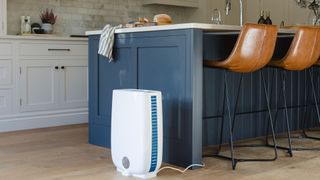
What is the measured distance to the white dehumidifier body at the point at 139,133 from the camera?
3041mm

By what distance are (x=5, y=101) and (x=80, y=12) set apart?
1658 mm

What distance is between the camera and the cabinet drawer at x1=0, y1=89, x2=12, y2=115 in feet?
16.4

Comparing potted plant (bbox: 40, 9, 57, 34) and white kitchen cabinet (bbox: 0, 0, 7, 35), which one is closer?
white kitchen cabinet (bbox: 0, 0, 7, 35)

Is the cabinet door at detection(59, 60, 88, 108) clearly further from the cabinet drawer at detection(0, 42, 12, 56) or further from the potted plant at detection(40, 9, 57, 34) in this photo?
the cabinet drawer at detection(0, 42, 12, 56)

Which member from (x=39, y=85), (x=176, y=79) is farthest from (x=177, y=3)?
(x=176, y=79)

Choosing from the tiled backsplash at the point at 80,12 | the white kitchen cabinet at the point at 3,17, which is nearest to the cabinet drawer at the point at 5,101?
the white kitchen cabinet at the point at 3,17

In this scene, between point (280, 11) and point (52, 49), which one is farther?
point (280, 11)

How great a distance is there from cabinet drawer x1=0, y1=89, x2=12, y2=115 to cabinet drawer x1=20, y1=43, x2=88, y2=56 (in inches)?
16.5

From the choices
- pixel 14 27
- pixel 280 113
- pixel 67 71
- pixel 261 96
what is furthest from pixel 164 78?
pixel 14 27

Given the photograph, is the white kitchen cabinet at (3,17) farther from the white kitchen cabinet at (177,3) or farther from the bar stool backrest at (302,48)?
the bar stool backrest at (302,48)

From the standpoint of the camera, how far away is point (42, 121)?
208 inches

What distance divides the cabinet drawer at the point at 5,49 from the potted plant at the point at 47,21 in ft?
2.30

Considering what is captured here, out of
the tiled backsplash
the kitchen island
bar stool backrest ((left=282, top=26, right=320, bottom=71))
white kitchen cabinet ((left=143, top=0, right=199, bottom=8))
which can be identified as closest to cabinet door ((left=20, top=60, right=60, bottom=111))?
the tiled backsplash

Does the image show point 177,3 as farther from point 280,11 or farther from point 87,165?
point 87,165
